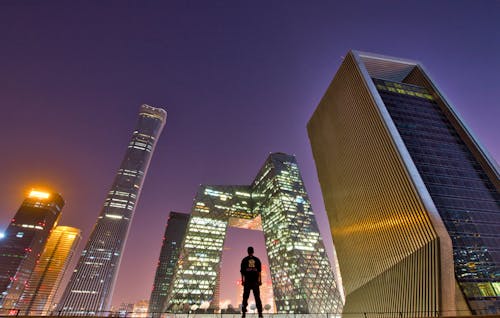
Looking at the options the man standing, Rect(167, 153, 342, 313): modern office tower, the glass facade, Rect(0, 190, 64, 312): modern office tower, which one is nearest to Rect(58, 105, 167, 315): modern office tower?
Rect(0, 190, 64, 312): modern office tower

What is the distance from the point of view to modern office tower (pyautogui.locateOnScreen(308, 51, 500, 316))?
29.2 metres

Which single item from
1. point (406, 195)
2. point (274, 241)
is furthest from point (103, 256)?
point (406, 195)

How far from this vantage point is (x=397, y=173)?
118 feet

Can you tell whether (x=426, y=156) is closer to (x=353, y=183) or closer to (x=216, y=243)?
(x=353, y=183)

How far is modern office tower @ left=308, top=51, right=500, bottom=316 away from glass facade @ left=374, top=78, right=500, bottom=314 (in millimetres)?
133

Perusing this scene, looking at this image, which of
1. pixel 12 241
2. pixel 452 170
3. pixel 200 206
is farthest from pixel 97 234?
pixel 452 170

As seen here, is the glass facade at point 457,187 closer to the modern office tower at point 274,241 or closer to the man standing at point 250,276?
the man standing at point 250,276

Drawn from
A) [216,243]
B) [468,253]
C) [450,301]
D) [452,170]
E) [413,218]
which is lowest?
[450,301]

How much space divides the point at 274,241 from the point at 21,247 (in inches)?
7216

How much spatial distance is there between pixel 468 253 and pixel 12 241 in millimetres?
238231

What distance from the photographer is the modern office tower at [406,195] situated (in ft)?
96.0

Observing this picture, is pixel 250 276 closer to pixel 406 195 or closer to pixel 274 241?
pixel 406 195

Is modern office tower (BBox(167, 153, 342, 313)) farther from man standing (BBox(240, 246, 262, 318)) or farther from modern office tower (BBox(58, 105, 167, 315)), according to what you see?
modern office tower (BBox(58, 105, 167, 315))

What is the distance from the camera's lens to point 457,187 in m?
38.7
